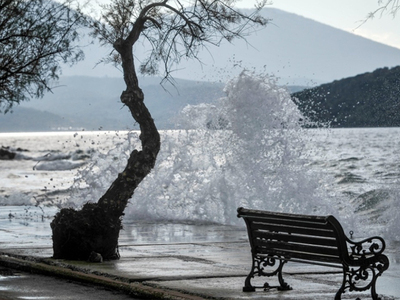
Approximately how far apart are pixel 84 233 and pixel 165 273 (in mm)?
1364

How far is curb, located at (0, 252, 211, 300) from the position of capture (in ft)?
23.6

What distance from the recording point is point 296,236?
7.24 metres

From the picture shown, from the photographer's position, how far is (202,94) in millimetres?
20766

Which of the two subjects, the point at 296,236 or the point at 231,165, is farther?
the point at 231,165

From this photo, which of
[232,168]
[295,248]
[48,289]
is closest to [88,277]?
[48,289]

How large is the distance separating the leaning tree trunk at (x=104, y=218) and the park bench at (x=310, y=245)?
93.8 inches

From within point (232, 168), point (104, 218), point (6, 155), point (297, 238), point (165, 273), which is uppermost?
point (6, 155)

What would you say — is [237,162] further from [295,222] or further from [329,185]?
[329,185]

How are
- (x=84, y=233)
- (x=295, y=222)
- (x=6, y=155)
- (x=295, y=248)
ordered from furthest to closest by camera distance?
(x=6, y=155)
(x=84, y=233)
(x=295, y=248)
(x=295, y=222)

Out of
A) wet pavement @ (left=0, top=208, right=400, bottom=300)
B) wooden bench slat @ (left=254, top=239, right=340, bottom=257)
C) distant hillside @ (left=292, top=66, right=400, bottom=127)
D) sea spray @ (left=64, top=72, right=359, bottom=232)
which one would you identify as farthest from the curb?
distant hillside @ (left=292, top=66, right=400, bottom=127)

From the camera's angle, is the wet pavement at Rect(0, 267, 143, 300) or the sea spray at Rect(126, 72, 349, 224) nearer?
the wet pavement at Rect(0, 267, 143, 300)

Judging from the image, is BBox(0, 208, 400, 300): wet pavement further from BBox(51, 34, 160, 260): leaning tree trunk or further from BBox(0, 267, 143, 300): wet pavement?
BBox(51, 34, 160, 260): leaning tree trunk

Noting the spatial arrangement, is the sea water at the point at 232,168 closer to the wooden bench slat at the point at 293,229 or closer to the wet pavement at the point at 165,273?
the wet pavement at the point at 165,273

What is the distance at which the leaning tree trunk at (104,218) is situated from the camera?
9.38 m
